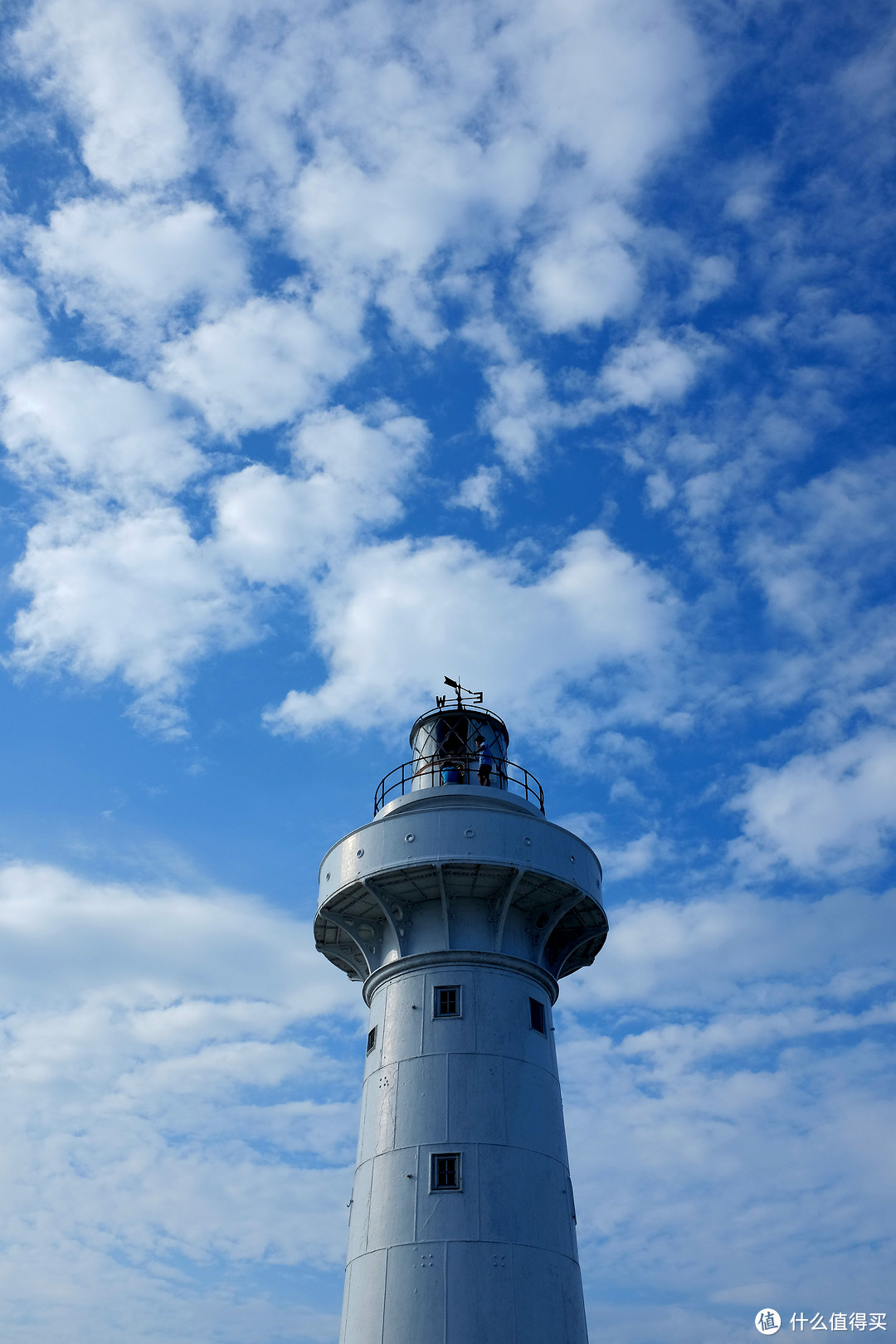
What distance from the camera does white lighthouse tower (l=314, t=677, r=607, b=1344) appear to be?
73.5ft

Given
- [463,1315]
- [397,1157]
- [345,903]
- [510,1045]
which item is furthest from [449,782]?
[463,1315]

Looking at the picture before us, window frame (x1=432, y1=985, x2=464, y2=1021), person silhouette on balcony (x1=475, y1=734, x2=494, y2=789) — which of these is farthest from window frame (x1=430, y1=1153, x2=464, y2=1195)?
person silhouette on balcony (x1=475, y1=734, x2=494, y2=789)

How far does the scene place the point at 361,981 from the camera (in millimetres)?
30188

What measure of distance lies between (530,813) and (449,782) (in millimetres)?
3049

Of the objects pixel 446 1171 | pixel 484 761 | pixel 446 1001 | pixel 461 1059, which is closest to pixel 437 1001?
pixel 446 1001

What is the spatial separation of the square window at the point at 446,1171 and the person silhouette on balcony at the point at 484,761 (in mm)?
10375

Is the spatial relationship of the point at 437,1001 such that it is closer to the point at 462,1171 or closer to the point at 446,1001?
the point at 446,1001

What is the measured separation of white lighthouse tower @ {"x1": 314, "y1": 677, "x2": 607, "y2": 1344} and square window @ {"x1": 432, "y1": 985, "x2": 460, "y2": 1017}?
0.04 metres

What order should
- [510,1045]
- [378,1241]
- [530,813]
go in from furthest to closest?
[530,813] < [510,1045] < [378,1241]

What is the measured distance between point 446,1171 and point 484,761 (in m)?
12.3

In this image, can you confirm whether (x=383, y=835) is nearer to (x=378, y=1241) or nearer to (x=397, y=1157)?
(x=397, y=1157)

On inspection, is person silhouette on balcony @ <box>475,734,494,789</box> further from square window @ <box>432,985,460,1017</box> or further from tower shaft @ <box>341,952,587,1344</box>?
square window @ <box>432,985,460,1017</box>

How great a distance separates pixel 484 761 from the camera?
32219mm

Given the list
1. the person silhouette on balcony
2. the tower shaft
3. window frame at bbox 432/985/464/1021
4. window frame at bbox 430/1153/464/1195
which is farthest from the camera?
the person silhouette on balcony
